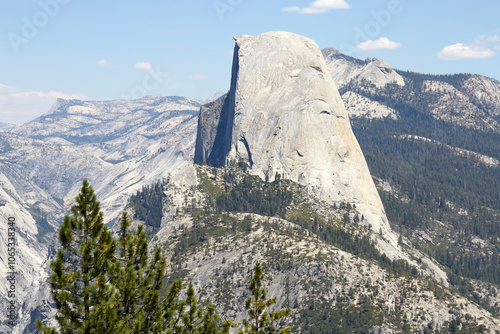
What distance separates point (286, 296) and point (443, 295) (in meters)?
45.4

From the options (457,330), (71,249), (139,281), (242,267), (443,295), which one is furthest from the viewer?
(242,267)

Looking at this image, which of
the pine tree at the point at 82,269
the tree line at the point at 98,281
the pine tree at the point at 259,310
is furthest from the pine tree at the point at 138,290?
the pine tree at the point at 259,310

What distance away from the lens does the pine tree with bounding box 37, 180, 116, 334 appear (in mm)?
42562

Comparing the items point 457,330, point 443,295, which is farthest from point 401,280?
point 457,330

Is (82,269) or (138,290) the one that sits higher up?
(82,269)

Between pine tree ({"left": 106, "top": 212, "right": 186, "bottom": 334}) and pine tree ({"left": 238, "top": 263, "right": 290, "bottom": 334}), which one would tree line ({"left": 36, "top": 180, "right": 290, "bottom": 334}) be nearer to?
pine tree ({"left": 106, "top": 212, "right": 186, "bottom": 334})

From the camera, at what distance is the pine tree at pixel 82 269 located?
1676 inches

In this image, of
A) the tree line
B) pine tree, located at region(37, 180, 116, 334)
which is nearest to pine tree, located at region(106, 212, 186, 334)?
the tree line

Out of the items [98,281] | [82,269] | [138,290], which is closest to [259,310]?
[138,290]

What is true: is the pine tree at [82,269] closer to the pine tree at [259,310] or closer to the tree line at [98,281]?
the tree line at [98,281]

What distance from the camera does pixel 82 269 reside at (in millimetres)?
43500

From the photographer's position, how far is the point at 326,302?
557ft

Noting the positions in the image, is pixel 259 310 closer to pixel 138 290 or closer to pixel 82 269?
pixel 138 290

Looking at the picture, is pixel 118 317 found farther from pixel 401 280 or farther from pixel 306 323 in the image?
pixel 401 280
